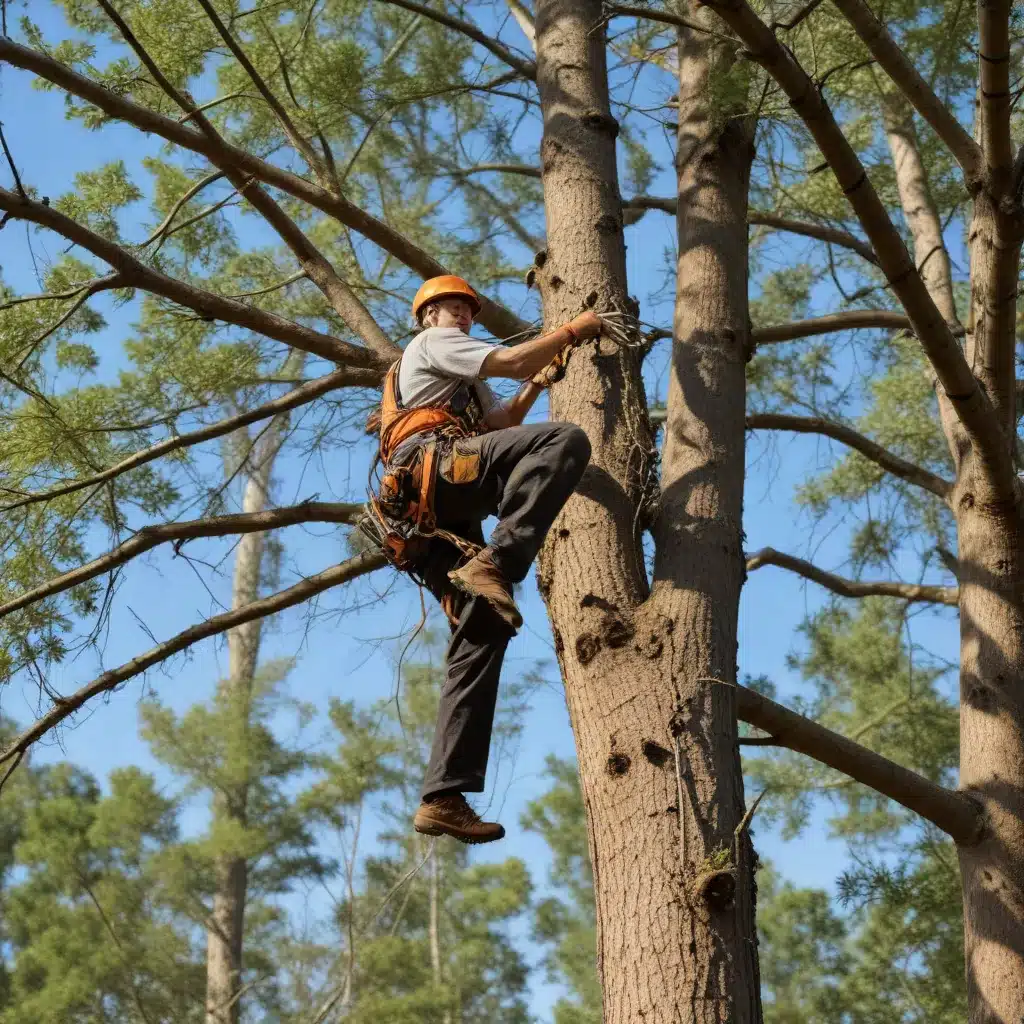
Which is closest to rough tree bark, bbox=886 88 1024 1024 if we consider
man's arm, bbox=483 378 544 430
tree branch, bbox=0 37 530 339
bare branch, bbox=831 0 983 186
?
bare branch, bbox=831 0 983 186

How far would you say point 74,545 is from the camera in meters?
4.61

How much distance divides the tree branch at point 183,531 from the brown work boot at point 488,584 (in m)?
1.08

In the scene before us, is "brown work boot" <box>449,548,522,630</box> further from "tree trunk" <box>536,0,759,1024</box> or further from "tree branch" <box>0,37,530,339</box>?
"tree branch" <box>0,37,530,339</box>

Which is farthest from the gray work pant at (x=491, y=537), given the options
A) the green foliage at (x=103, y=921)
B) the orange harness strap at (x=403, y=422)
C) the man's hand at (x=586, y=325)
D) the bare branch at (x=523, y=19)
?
the green foliage at (x=103, y=921)

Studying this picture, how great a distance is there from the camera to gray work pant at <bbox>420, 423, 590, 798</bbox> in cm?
307

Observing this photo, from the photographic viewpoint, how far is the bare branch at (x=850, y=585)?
222 inches

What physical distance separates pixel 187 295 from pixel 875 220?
204 cm

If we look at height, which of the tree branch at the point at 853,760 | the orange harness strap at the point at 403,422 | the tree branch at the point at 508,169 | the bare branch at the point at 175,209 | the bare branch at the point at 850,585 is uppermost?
the tree branch at the point at 508,169

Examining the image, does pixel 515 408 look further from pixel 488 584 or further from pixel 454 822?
pixel 454 822

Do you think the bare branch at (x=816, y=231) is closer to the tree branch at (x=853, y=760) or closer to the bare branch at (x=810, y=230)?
the bare branch at (x=810, y=230)

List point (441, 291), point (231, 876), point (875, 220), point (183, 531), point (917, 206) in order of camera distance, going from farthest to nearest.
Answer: point (231, 876)
point (917, 206)
point (183, 531)
point (441, 291)
point (875, 220)

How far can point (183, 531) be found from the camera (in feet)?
13.6

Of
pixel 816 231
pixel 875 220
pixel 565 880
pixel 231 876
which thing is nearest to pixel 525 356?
pixel 875 220

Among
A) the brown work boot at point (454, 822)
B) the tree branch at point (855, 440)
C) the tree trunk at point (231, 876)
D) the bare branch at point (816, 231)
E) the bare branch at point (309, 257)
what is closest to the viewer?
the brown work boot at point (454, 822)
